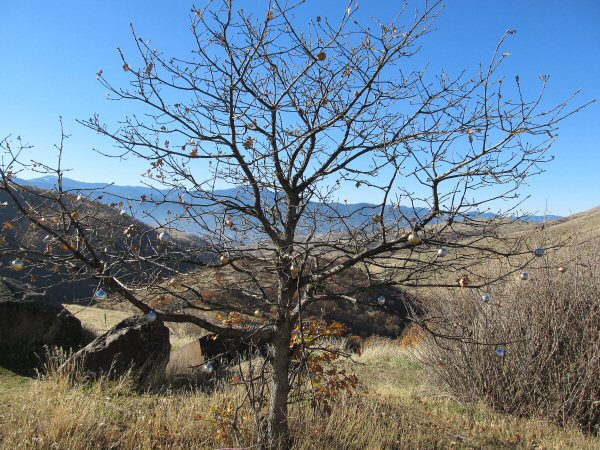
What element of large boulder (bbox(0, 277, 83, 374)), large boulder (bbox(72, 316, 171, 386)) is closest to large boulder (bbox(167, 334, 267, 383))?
large boulder (bbox(72, 316, 171, 386))

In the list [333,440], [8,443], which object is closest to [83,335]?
[8,443]

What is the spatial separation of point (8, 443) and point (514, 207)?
427 centimetres

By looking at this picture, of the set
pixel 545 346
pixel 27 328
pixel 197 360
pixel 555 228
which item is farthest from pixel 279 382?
pixel 555 228

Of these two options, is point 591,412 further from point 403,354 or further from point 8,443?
point 8,443

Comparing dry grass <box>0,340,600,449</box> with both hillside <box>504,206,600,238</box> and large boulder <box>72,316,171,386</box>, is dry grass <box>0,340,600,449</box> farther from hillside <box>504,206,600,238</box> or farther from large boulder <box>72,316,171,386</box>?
hillside <box>504,206,600,238</box>

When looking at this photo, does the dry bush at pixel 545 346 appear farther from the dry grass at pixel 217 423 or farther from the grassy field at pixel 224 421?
the dry grass at pixel 217 423

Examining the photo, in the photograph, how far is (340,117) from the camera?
305cm

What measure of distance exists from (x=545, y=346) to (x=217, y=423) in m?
4.35

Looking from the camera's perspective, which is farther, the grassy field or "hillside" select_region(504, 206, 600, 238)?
the grassy field

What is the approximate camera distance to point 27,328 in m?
6.87

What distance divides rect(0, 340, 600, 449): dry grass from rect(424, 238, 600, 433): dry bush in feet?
1.11

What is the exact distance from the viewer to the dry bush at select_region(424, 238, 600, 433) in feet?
18.1

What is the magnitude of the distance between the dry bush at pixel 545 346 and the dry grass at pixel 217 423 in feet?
1.11

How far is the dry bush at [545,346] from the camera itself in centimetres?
552
